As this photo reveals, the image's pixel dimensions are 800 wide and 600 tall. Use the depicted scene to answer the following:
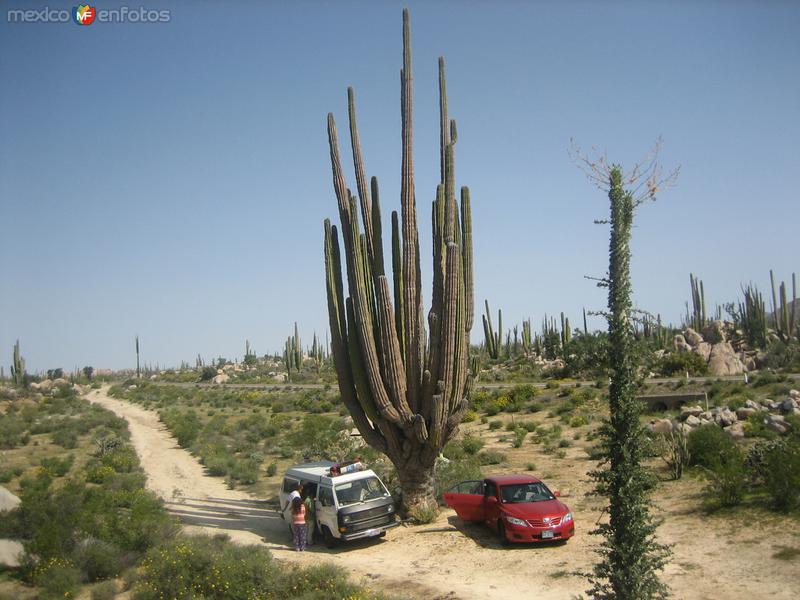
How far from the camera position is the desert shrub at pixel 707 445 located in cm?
1575

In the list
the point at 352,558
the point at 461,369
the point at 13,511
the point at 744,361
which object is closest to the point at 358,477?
the point at 352,558

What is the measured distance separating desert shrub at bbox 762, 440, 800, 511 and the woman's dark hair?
31.5ft

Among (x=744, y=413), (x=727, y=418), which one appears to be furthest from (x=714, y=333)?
(x=727, y=418)

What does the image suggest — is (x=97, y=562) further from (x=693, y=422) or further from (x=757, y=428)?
(x=757, y=428)

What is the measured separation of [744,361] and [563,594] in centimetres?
4067

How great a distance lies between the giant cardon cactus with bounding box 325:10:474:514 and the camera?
14016mm

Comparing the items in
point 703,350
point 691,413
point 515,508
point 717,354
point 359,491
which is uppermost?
point 703,350

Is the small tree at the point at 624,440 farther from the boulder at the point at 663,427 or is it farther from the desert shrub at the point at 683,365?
the desert shrub at the point at 683,365

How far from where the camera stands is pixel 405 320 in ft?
47.8

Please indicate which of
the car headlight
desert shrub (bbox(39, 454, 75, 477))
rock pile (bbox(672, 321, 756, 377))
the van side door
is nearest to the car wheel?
the car headlight

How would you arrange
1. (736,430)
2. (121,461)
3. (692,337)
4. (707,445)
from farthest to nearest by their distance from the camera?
1. (692,337)
2. (121,461)
3. (736,430)
4. (707,445)

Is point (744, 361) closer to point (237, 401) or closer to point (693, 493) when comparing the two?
point (693, 493)

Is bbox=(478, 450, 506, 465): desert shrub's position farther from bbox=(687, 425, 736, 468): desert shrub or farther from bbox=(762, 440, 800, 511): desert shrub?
bbox=(762, 440, 800, 511): desert shrub

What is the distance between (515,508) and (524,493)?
1.94ft
